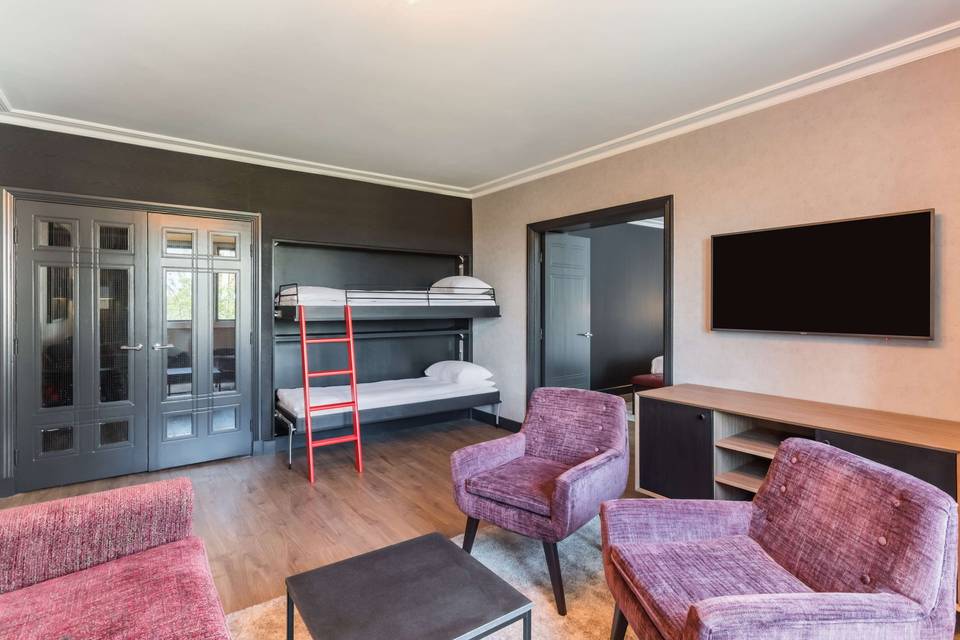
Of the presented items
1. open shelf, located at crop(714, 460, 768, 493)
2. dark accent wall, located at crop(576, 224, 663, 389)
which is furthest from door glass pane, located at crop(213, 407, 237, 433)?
dark accent wall, located at crop(576, 224, 663, 389)

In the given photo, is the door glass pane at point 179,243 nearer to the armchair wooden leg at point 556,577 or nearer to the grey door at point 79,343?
the grey door at point 79,343

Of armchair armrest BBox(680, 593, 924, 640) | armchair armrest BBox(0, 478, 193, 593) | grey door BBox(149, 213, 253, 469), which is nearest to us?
armchair armrest BBox(680, 593, 924, 640)

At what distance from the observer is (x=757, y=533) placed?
1.77m

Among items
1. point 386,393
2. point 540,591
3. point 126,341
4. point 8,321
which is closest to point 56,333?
point 8,321

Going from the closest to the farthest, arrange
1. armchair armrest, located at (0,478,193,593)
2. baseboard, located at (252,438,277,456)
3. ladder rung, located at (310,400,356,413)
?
1. armchair armrest, located at (0,478,193,593)
2. ladder rung, located at (310,400,356,413)
3. baseboard, located at (252,438,277,456)

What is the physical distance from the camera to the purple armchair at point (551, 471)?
6.98ft

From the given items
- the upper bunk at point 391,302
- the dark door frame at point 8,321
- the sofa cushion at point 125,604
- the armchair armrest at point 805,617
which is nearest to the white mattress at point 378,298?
the upper bunk at point 391,302

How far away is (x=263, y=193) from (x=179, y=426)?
6.85 ft

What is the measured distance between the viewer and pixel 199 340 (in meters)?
4.00

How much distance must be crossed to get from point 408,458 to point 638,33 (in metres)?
3.46

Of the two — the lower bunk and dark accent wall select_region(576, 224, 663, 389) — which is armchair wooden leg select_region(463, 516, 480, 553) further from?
dark accent wall select_region(576, 224, 663, 389)

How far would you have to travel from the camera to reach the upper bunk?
13.6 feet

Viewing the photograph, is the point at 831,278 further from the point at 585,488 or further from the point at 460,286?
the point at 460,286

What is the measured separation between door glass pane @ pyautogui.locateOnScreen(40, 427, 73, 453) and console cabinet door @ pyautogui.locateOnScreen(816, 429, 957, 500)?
15.9 ft
